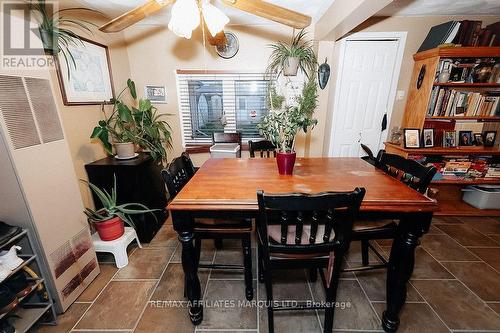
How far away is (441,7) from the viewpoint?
93.7 inches

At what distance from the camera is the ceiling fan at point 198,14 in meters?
1.28

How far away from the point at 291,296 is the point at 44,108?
2.06 meters

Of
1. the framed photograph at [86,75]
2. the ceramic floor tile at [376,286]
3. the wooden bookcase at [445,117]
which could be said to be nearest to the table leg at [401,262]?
the ceramic floor tile at [376,286]

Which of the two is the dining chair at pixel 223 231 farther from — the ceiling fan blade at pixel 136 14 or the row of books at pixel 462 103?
the row of books at pixel 462 103

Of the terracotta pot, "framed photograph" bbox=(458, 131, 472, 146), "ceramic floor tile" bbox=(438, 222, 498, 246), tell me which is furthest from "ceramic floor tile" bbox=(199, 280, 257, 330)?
"framed photograph" bbox=(458, 131, 472, 146)

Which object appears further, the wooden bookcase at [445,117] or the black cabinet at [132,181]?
the wooden bookcase at [445,117]

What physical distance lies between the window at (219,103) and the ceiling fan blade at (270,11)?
150 cm

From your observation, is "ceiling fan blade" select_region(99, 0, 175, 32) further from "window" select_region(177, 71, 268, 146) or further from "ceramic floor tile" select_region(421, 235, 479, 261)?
"ceramic floor tile" select_region(421, 235, 479, 261)

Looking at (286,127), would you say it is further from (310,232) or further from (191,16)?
(191,16)

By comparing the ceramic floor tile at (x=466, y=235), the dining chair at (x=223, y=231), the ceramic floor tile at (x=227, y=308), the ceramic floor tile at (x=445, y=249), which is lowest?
the ceramic floor tile at (x=227, y=308)

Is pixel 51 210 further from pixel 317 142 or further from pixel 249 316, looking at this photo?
pixel 317 142

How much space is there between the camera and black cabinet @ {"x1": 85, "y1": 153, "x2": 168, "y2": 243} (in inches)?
81.2

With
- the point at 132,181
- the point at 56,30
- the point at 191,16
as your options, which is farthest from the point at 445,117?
the point at 56,30

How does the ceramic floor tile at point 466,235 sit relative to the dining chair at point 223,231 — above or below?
below
